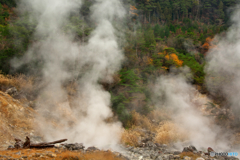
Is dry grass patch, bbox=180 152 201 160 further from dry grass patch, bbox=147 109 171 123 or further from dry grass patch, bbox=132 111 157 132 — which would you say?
dry grass patch, bbox=147 109 171 123

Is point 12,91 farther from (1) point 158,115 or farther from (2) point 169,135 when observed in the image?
(1) point 158,115

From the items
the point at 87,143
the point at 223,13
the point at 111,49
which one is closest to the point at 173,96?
the point at 111,49

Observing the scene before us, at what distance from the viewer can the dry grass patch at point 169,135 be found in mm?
10633

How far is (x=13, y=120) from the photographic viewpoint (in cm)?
811

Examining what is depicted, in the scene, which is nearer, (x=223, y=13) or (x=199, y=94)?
(x=199, y=94)

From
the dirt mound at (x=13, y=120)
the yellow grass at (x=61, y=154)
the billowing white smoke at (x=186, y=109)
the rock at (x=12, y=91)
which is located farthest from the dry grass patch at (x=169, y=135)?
the rock at (x=12, y=91)

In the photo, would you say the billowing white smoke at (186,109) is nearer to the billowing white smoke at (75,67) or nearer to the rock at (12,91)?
the billowing white smoke at (75,67)

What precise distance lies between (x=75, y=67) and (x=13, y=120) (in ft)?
20.2

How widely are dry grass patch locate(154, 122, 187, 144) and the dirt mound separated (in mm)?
6860

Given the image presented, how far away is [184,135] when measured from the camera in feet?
36.6

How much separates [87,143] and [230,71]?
1056 cm

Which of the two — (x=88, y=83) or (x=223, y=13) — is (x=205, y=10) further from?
(x=88, y=83)

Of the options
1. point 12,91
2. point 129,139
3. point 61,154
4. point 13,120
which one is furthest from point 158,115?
point 12,91

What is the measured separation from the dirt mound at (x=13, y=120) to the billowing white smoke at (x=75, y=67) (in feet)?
2.35
